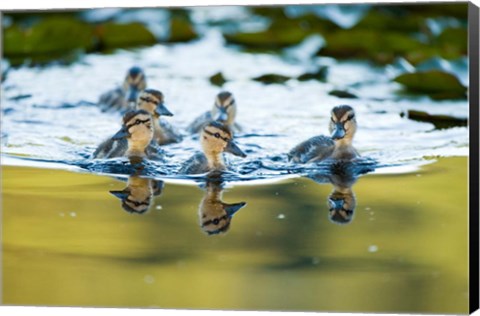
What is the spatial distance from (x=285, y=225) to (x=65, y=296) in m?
0.87

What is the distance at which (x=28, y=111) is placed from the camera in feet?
22.5

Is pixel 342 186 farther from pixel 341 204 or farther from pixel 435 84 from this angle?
pixel 435 84

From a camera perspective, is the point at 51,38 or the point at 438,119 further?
the point at 51,38

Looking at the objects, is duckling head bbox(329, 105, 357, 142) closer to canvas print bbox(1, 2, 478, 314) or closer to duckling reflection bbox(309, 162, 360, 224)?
canvas print bbox(1, 2, 478, 314)

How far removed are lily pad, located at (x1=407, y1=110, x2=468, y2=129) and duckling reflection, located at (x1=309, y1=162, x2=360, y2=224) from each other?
26.1 inches

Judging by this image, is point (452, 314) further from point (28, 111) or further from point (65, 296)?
point (28, 111)

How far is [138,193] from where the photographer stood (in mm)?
5375

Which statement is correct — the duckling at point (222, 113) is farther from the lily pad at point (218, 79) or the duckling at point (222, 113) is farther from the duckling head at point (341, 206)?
the duckling head at point (341, 206)

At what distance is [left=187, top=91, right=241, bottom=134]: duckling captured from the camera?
650 centimetres

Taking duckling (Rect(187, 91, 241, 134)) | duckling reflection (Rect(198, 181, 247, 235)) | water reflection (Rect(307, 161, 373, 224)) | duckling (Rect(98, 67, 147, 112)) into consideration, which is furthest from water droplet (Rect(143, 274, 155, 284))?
duckling (Rect(98, 67, 147, 112))

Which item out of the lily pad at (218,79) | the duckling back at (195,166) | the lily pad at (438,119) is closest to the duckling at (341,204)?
the duckling back at (195,166)

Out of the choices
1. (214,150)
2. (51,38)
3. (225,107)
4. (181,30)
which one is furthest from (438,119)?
(51,38)

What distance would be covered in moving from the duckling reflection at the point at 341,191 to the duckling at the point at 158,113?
3.16 ft

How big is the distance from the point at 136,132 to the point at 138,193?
26.3 inches
